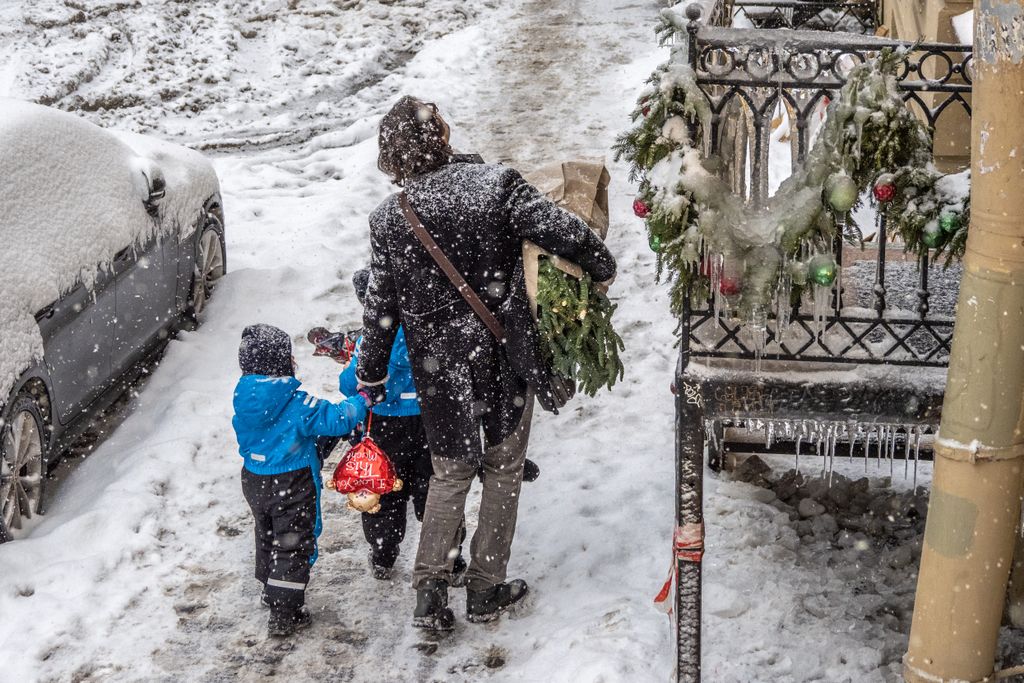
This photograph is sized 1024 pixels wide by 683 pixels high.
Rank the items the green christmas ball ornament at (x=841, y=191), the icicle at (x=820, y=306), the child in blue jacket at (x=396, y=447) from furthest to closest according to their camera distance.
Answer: the child in blue jacket at (x=396, y=447) < the icicle at (x=820, y=306) < the green christmas ball ornament at (x=841, y=191)

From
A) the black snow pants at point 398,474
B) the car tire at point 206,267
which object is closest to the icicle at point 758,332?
the black snow pants at point 398,474

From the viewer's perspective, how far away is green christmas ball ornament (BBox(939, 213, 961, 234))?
3.40m

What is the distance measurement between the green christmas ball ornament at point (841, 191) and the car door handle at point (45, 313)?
3.81 m

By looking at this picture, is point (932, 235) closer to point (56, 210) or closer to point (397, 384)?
point (397, 384)

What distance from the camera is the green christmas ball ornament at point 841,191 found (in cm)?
339

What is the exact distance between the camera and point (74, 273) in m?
5.89

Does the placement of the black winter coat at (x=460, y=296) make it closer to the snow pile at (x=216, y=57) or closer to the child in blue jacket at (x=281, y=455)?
the child in blue jacket at (x=281, y=455)

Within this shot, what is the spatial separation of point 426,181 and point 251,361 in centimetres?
101

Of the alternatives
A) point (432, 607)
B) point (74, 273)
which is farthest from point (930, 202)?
point (74, 273)

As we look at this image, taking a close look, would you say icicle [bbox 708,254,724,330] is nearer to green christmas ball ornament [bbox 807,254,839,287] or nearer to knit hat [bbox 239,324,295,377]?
green christmas ball ornament [bbox 807,254,839,287]

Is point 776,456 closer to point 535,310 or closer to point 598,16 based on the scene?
point 535,310

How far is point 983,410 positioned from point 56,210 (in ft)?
15.3

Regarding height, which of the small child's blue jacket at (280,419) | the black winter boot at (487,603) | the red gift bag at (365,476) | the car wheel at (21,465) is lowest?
the black winter boot at (487,603)

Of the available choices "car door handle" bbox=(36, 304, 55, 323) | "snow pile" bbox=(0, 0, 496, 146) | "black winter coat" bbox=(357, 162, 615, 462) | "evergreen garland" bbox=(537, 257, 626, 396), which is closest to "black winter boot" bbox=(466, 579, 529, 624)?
"black winter coat" bbox=(357, 162, 615, 462)
